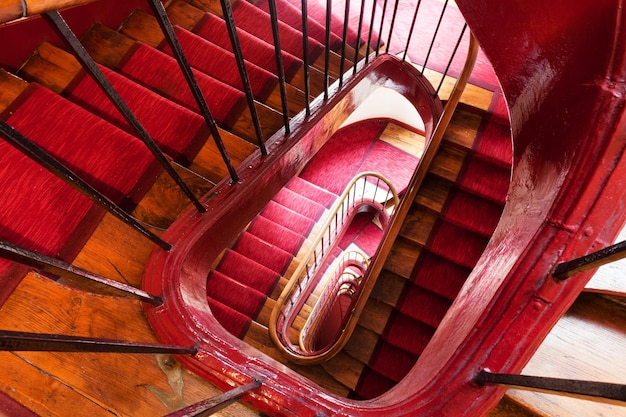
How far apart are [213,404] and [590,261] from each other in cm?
92

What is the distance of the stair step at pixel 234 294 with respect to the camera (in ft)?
13.7

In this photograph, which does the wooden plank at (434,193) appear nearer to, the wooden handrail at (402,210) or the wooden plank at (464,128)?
the wooden handrail at (402,210)

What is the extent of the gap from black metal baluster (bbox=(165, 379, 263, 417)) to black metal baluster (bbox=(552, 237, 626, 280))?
2.95 feet

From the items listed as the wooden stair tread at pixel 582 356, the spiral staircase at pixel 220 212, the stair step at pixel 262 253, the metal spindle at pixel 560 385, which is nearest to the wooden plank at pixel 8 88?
the spiral staircase at pixel 220 212

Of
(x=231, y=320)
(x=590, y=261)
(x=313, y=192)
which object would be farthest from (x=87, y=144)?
(x=313, y=192)

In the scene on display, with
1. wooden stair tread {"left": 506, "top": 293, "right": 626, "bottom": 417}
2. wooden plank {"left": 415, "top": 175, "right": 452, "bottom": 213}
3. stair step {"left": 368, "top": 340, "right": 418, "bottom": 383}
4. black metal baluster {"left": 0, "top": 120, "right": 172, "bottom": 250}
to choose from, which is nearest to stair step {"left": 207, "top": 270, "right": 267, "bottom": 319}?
stair step {"left": 368, "top": 340, "right": 418, "bottom": 383}

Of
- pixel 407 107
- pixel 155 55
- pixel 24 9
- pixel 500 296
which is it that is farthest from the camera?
pixel 407 107

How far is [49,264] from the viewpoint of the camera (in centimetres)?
96

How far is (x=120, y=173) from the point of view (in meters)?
1.73

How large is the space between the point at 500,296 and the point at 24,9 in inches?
46.0

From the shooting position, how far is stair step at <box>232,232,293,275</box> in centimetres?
495

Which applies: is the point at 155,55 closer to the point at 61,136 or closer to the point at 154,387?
the point at 61,136

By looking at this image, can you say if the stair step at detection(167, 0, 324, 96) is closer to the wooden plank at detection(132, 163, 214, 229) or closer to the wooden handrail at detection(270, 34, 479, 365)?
the wooden handrail at detection(270, 34, 479, 365)

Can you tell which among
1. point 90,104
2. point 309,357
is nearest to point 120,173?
point 90,104
